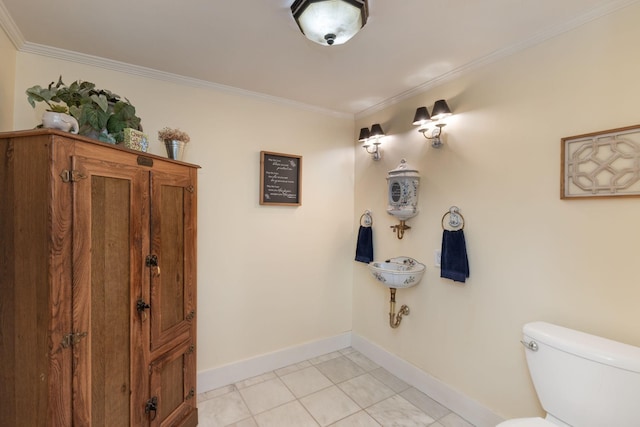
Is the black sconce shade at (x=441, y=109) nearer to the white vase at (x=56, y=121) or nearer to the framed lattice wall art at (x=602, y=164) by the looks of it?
the framed lattice wall art at (x=602, y=164)

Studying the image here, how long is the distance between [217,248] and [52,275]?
1277 millimetres

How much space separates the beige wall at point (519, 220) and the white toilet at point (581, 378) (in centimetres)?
26

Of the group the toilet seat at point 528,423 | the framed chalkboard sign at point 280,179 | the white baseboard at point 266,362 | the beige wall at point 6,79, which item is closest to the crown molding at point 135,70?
the beige wall at point 6,79

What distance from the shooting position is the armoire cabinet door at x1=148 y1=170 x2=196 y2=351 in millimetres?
1504

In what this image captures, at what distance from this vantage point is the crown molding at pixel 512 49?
54.1 inches

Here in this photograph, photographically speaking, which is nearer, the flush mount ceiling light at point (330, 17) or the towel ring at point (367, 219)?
the flush mount ceiling light at point (330, 17)

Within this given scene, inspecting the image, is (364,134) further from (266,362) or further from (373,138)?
(266,362)

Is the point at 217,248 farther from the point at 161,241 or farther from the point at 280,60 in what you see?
the point at 280,60

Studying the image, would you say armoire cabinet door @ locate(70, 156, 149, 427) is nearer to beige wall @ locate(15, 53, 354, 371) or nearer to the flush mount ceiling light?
beige wall @ locate(15, 53, 354, 371)

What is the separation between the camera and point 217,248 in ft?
7.57

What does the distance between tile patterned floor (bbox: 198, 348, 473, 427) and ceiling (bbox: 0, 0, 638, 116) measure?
246 centimetres

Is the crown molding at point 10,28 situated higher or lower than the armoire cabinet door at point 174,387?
higher

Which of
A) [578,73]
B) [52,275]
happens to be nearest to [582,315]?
[578,73]

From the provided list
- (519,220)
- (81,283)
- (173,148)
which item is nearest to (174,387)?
(81,283)
